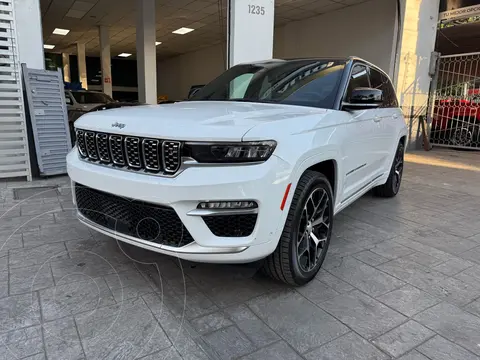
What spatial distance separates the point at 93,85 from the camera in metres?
30.5

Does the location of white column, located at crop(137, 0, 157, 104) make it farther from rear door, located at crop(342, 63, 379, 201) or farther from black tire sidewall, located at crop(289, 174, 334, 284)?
black tire sidewall, located at crop(289, 174, 334, 284)

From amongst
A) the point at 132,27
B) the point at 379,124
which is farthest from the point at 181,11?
the point at 379,124

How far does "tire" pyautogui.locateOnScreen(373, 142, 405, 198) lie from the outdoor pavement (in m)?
1.31

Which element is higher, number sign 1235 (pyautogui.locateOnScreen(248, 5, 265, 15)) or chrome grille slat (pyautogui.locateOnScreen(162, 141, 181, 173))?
number sign 1235 (pyautogui.locateOnScreen(248, 5, 265, 15))

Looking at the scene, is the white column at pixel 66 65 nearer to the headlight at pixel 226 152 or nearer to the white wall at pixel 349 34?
the white wall at pixel 349 34

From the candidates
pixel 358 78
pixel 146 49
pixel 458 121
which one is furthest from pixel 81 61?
pixel 358 78

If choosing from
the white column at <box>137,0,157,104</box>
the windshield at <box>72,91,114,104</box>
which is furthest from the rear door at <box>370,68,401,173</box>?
the windshield at <box>72,91,114,104</box>

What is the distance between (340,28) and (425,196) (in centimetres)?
880

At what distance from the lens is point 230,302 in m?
2.40

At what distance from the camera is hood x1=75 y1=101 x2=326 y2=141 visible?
2031 mm

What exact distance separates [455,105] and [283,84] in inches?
411

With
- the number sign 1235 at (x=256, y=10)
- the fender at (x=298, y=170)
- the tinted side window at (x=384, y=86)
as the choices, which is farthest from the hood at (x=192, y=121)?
the number sign 1235 at (x=256, y=10)

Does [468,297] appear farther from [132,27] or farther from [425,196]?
[132,27]

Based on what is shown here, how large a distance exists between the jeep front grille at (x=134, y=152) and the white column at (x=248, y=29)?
4.92 m
